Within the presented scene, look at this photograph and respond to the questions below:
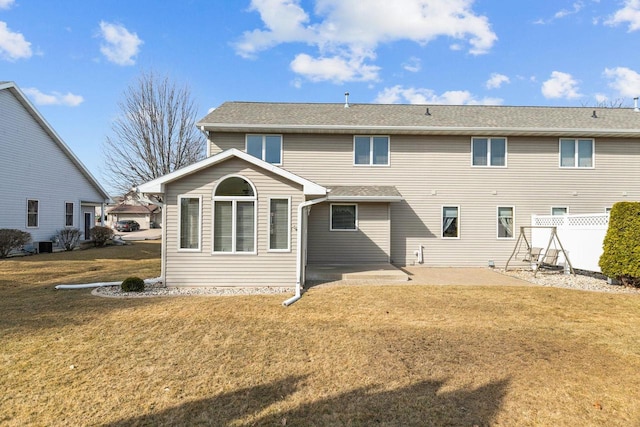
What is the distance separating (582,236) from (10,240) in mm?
22294

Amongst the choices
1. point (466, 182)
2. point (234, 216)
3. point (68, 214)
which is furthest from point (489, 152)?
point (68, 214)

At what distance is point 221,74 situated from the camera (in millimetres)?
18531

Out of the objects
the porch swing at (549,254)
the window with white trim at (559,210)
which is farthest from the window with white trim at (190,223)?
the window with white trim at (559,210)

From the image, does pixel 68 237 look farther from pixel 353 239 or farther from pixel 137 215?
pixel 137 215

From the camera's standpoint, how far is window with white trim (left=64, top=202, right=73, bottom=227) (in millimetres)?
19547

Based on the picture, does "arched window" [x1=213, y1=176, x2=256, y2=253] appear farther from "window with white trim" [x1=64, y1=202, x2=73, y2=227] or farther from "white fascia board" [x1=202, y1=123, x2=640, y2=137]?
"window with white trim" [x1=64, y1=202, x2=73, y2=227]

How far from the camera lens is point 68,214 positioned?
1991 cm

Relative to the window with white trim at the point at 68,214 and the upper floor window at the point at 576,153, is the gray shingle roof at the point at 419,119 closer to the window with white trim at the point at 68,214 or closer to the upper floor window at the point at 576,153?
the upper floor window at the point at 576,153

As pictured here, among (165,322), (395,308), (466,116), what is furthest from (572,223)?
(165,322)

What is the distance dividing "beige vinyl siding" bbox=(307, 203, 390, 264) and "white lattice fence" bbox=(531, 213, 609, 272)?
233 inches

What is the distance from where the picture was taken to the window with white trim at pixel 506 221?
→ 1333cm

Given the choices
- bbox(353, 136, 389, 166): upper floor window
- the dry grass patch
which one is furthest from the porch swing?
bbox(353, 136, 389, 166): upper floor window

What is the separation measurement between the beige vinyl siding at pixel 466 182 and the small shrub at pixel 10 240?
1312 centimetres

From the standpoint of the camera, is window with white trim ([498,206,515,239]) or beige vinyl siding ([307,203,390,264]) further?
window with white trim ([498,206,515,239])
